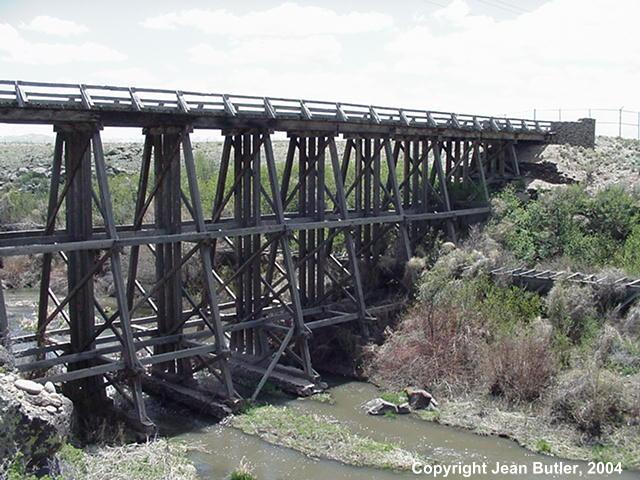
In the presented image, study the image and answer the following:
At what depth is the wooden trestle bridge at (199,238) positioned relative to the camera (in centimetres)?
1312

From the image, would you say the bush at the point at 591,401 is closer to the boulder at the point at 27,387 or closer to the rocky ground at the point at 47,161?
the boulder at the point at 27,387

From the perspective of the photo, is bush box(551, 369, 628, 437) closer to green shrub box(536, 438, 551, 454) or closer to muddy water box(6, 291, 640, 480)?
green shrub box(536, 438, 551, 454)

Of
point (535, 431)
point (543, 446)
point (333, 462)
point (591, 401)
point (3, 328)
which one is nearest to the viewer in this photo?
point (3, 328)

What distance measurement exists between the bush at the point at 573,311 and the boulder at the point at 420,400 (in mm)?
3315

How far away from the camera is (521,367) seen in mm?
14586

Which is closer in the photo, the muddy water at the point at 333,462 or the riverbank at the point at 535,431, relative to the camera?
the muddy water at the point at 333,462

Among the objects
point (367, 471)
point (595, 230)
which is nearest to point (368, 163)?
point (595, 230)

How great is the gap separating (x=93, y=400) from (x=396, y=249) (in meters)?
9.73

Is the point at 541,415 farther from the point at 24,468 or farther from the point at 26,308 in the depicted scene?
the point at 26,308

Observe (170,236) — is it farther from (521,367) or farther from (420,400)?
(521,367)

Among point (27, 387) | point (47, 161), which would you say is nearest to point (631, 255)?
point (27, 387)

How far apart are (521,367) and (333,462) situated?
4.58m

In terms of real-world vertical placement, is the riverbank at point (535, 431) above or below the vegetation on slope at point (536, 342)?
below

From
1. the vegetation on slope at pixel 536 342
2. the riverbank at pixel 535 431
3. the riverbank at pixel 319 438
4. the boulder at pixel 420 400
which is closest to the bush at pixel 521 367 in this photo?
the vegetation on slope at pixel 536 342
